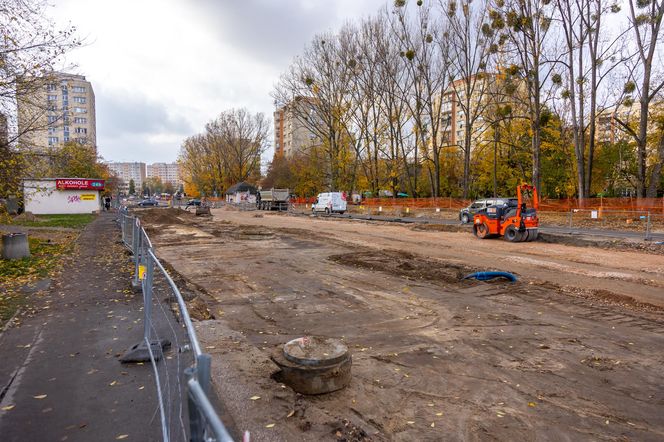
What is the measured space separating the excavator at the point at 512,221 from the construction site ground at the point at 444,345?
6139 mm

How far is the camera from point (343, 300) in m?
8.62

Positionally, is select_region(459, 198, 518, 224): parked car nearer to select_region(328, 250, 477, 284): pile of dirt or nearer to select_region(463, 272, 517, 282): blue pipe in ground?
select_region(328, 250, 477, 284): pile of dirt

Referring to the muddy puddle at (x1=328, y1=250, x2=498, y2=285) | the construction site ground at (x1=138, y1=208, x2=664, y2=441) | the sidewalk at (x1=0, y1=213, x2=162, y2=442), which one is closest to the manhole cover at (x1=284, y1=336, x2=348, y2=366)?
the construction site ground at (x1=138, y1=208, x2=664, y2=441)

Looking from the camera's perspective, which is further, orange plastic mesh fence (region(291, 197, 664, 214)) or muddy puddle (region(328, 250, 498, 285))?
orange plastic mesh fence (region(291, 197, 664, 214))

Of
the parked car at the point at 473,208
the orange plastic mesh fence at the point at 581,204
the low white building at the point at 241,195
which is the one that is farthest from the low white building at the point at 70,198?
the parked car at the point at 473,208

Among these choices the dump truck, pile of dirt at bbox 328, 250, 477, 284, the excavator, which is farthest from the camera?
the dump truck

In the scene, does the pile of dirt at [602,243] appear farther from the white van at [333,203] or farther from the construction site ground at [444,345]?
the white van at [333,203]

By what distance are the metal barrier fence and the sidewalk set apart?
0.18 meters

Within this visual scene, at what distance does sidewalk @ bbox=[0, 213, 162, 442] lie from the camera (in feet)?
12.2

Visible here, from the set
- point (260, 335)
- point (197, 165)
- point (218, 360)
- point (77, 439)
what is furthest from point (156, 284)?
point (197, 165)

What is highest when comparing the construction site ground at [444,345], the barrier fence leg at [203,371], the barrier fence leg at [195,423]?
the barrier fence leg at [203,371]

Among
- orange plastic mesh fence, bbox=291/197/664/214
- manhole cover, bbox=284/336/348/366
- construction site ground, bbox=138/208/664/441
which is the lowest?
construction site ground, bbox=138/208/664/441

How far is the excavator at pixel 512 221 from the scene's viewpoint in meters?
19.5

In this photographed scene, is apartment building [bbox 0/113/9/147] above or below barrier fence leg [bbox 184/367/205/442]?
above
